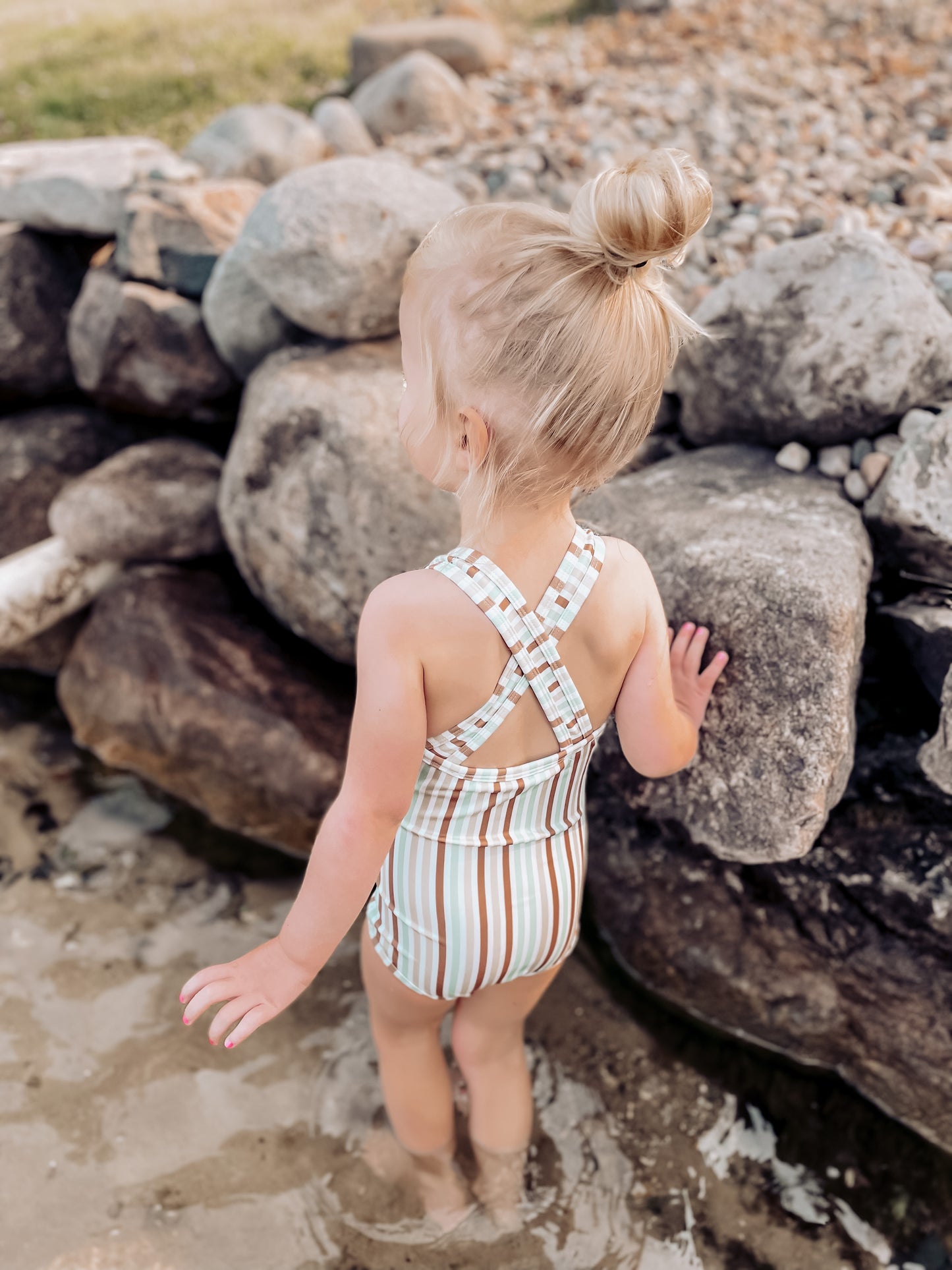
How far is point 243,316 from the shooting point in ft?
9.88

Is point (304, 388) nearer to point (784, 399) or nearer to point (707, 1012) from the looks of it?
point (784, 399)

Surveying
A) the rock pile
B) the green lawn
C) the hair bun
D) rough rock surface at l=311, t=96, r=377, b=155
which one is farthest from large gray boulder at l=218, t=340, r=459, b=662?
the green lawn

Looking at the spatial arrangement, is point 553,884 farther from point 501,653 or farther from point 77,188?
point 77,188

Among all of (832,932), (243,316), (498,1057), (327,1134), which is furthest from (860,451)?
(327,1134)

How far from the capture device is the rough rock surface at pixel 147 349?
10.4 ft

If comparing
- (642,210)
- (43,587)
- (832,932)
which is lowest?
(832,932)

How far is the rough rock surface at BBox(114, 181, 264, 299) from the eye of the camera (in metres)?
3.24

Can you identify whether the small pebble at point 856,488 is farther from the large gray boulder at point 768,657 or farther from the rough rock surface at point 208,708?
the rough rock surface at point 208,708

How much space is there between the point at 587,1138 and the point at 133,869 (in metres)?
1.49

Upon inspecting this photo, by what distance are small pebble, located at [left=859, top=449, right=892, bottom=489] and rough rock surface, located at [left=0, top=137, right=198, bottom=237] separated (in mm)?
2735

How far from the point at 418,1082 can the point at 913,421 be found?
6.16 ft

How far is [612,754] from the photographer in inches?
88.0

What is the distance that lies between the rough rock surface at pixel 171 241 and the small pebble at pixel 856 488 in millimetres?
2217

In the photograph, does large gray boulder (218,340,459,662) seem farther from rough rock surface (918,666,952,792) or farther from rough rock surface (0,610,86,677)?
rough rock surface (918,666,952,792)
